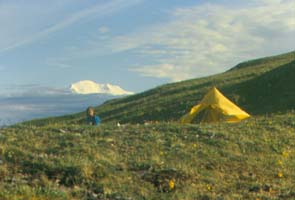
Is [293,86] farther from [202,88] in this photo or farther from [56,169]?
[56,169]

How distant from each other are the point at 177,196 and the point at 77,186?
7.30 feet

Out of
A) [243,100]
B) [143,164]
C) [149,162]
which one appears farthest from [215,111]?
[143,164]

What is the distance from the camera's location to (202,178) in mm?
12977

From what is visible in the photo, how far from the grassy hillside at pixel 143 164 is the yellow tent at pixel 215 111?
11399mm

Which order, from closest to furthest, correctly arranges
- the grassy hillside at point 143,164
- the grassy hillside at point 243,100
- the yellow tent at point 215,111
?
A: the grassy hillside at point 143,164, the yellow tent at point 215,111, the grassy hillside at point 243,100

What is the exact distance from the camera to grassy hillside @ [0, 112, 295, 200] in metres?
11.7

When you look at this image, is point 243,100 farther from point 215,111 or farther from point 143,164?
point 143,164

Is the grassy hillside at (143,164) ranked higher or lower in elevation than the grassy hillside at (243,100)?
lower

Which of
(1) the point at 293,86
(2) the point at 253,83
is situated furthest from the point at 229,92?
(1) the point at 293,86

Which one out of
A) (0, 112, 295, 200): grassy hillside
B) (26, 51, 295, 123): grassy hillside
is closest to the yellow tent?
(26, 51, 295, 123): grassy hillside

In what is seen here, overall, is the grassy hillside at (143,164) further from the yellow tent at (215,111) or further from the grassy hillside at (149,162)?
the yellow tent at (215,111)

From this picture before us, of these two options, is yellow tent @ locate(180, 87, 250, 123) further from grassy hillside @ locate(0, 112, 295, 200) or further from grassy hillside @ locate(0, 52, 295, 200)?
grassy hillside @ locate(0, 112, 295, 200)

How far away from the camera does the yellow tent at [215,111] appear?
2982 cm

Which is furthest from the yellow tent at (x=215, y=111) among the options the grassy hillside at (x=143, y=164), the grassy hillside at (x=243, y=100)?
the grassy hillside at (x=143, y=164)
